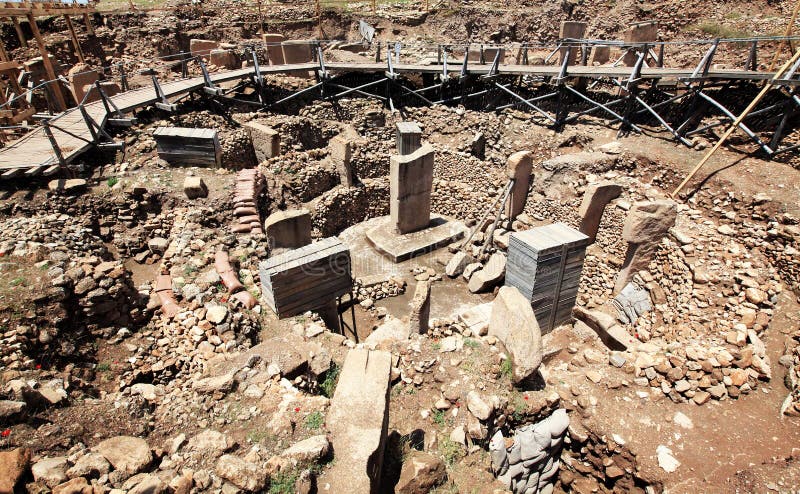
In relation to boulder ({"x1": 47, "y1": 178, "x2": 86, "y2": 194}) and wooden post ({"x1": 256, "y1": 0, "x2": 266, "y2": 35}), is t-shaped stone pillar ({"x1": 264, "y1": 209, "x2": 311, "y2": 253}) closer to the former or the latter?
boulder ({"x1": 47, "y1": 178, "x2": 86, "y2": 194})

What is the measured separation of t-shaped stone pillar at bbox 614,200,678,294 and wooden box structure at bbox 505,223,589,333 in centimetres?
191

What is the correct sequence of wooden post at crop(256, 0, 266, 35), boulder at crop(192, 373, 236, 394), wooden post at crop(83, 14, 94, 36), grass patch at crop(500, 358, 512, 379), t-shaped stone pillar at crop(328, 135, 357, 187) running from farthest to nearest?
wooden post at crop(256, 0, 266, 35), wooden post at crop(83, 14, 94, 36), t-shaped stone pillar at crop(328, 135, 357, 187), grass patch at crop(500, 358, 512, 379), boulder at crop(192, 373, 236, 394)

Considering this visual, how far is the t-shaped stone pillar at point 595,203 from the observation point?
31.2 ft

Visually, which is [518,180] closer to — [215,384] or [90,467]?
[215,384]

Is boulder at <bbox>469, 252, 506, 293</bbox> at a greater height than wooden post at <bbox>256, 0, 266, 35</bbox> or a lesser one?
lesser

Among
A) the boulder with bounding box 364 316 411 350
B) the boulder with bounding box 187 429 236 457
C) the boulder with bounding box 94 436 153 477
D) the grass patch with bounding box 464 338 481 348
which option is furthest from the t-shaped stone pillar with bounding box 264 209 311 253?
the boulder with bounding box 94 436 153 477

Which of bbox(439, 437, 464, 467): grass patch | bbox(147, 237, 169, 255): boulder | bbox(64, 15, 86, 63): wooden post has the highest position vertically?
bbox(64, 15, 86, 63): wooden post

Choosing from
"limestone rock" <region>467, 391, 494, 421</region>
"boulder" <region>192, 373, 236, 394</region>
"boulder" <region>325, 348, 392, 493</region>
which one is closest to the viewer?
"boulder" <region>325, 348, 392, 493</region>

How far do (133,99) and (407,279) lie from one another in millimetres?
9123

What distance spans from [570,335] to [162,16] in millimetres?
21969

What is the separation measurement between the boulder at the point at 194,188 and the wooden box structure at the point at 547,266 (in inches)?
258

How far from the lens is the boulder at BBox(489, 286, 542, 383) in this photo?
18.1ft

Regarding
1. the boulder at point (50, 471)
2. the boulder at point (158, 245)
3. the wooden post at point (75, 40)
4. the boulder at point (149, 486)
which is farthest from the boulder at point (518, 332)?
the wooden post at point (75, 40)

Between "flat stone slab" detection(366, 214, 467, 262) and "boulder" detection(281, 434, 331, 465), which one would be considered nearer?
"boulder" detection(281, 434, 331, 465)
